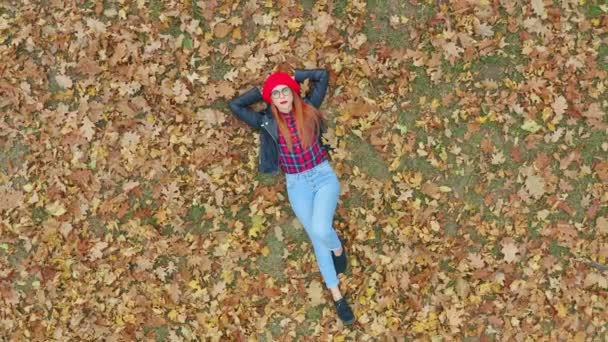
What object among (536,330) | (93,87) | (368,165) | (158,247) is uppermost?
(93,87)

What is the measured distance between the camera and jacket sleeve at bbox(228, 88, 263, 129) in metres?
6.23

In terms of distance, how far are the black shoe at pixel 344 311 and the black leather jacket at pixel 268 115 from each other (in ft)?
6.13

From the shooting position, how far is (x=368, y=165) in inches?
270

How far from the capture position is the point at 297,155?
6133mm

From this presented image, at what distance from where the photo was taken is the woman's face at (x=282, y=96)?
579cm

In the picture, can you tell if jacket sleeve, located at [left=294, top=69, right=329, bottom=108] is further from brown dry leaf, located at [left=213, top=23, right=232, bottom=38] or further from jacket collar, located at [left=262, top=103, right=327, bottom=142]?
brown dry leaf, located at [left=213, top=23, right=232, bottom=38]

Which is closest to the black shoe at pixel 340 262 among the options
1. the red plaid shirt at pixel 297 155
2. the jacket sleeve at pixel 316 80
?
the red plaid shirt at pixel 297 155

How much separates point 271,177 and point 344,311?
1.94m

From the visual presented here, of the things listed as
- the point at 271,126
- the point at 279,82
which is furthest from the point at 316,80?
the point at 271,126

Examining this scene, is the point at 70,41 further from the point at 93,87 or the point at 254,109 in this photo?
the point at 254,109

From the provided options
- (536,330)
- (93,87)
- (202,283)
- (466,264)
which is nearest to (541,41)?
(466,264)

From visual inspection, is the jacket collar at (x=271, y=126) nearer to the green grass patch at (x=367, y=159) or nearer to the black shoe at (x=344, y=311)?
the green grass patch at (x=367, y=159)

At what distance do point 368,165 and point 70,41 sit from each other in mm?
4154

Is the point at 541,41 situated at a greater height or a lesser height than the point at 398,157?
greater
